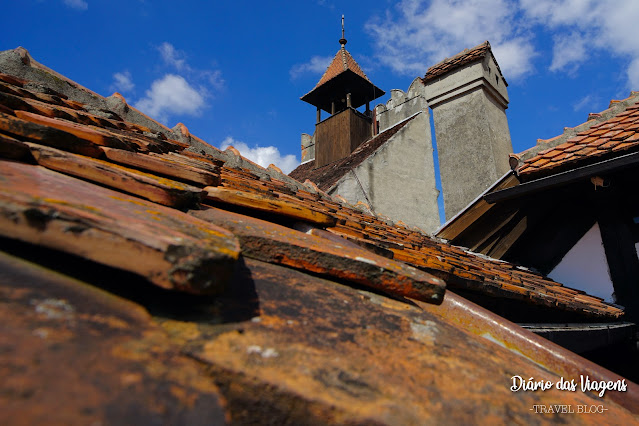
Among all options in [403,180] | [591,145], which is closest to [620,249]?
[591,145]

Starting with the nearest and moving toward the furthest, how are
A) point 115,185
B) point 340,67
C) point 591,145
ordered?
point 115,185, point 591,145, point 340,67

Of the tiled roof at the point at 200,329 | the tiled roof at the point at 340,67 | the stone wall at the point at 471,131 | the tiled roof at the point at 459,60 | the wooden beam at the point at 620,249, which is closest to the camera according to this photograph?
the tiled roof at the point at 200,329

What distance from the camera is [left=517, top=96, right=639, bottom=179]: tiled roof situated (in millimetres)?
3768

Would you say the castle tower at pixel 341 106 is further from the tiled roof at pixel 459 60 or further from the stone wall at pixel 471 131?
the stone wall at pixel 471 131

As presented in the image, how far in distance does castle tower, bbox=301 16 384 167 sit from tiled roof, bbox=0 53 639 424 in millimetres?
13469

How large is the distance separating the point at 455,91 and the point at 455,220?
2832mm

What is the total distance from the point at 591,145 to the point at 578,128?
936 millimetres

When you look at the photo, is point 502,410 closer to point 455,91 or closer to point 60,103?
point 60,103

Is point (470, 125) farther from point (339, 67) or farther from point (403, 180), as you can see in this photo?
point (339, 67)

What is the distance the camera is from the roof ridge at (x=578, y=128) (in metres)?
4.70

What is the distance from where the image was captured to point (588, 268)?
486 cm

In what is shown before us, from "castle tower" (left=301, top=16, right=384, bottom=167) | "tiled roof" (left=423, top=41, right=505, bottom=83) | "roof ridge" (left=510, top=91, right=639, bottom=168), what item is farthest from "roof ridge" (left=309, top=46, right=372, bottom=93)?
"roof ridge" (left=510, top=91, right=639, bottom=168)

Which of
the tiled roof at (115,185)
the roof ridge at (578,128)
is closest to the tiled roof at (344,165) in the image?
the roof ridge at (578,128)

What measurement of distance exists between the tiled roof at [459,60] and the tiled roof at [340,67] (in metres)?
8.87
